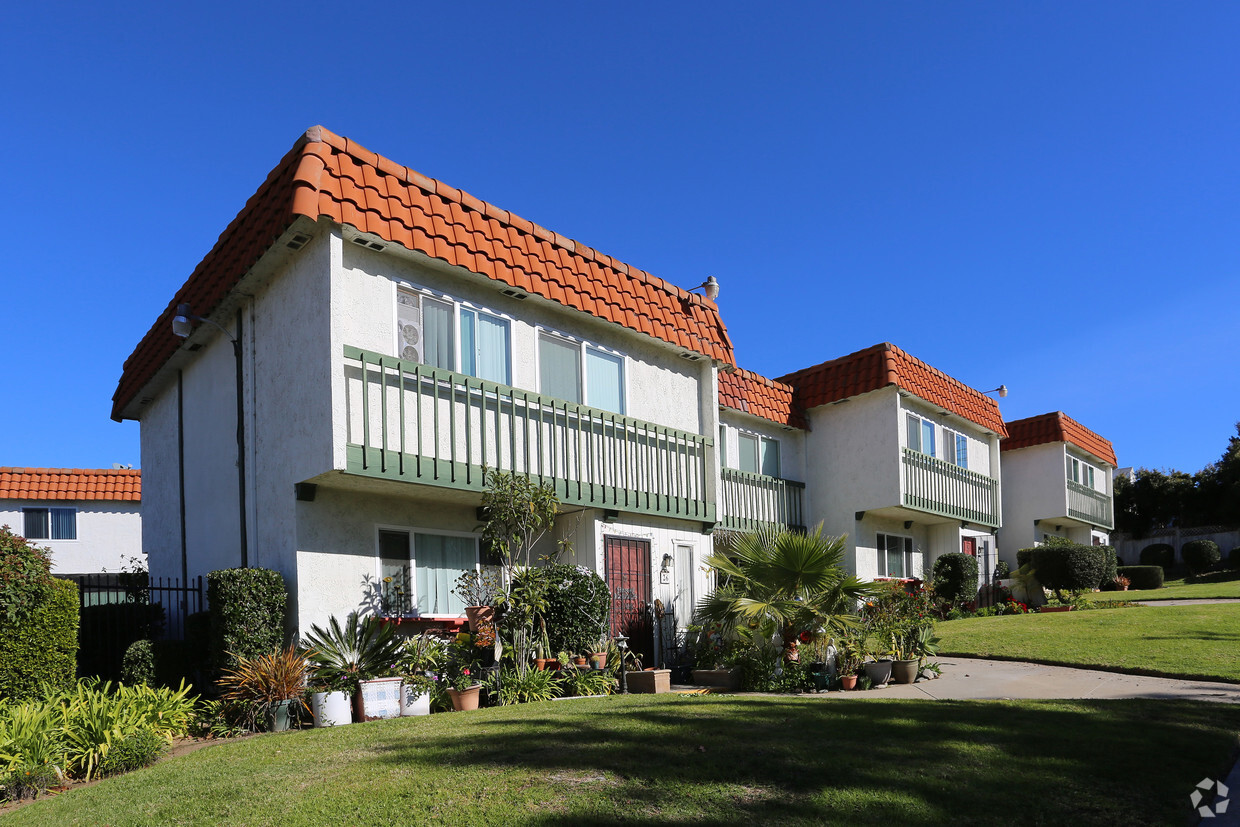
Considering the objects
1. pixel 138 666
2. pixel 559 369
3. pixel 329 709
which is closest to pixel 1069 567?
pixel 559 369

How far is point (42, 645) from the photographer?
11109 mm

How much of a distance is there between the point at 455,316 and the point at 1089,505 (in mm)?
30596

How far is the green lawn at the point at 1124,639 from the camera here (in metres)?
13.4

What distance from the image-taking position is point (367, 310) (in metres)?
12.2

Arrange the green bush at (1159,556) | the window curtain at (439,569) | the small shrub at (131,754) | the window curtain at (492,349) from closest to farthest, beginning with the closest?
the small shrub at (131,754), the window curtain at (439,569), the window curtain at (492,349), the green bush at (1159,556)

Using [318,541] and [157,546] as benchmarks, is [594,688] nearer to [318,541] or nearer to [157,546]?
[318,541]

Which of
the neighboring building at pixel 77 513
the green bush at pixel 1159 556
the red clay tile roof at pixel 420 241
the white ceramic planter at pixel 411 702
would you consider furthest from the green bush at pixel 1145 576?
the neighboring building at pixel 77 513

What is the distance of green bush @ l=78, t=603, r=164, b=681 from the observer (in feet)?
43.8

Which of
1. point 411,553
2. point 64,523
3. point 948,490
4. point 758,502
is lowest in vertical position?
point 411,553

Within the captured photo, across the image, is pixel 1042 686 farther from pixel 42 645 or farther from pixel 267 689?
pixel 42 645

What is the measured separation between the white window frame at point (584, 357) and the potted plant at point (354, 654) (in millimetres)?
4768

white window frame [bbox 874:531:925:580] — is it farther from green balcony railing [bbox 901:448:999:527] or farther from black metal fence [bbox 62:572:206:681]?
black metal fence [bbox 62:572:206:681]

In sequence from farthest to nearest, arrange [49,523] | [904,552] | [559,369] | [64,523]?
[64,523] → [49,523] → [904,552] → [559,369]

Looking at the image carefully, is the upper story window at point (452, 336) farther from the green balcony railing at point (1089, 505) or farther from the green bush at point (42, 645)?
the green balcony railing at point (1089, 505)
